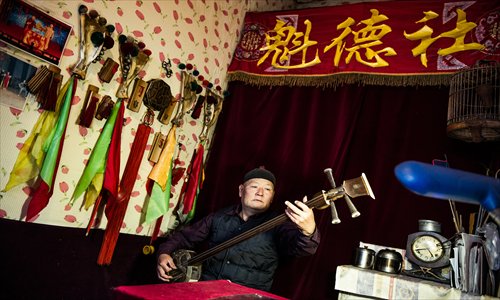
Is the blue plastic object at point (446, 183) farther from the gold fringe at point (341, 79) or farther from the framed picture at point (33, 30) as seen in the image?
the gold fringe at point (341, 79)

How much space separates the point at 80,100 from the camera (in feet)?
6.55

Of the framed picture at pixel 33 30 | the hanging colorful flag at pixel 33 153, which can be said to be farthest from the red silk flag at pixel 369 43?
the hanging colorful flag at pixel 33 153

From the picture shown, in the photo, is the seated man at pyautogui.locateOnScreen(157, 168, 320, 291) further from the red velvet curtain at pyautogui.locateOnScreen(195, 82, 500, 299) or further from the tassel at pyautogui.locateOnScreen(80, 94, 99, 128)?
the tassel at pyautogui.locateOnScreen(80, 94, 99, 128)

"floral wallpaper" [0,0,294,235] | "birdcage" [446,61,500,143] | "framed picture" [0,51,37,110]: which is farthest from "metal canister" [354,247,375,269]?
"framed picture" [0,51,37,110]

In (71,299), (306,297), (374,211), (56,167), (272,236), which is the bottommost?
(71,299)

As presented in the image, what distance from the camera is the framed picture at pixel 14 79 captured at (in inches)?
65.2

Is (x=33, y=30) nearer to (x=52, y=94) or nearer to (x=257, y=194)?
(x=52, y=94)

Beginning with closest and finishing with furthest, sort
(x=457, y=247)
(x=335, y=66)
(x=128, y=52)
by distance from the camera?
(x=457, y=247)
(x=128, y=52)
(x=335, y=66)

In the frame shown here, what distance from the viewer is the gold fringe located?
7.73 ft

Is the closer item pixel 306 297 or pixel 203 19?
pixel 306 297

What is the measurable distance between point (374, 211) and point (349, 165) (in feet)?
1.25

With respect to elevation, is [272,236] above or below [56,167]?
below

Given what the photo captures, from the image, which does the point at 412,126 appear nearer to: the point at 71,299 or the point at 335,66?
the point at 335,66

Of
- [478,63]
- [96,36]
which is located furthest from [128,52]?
[478,63]
